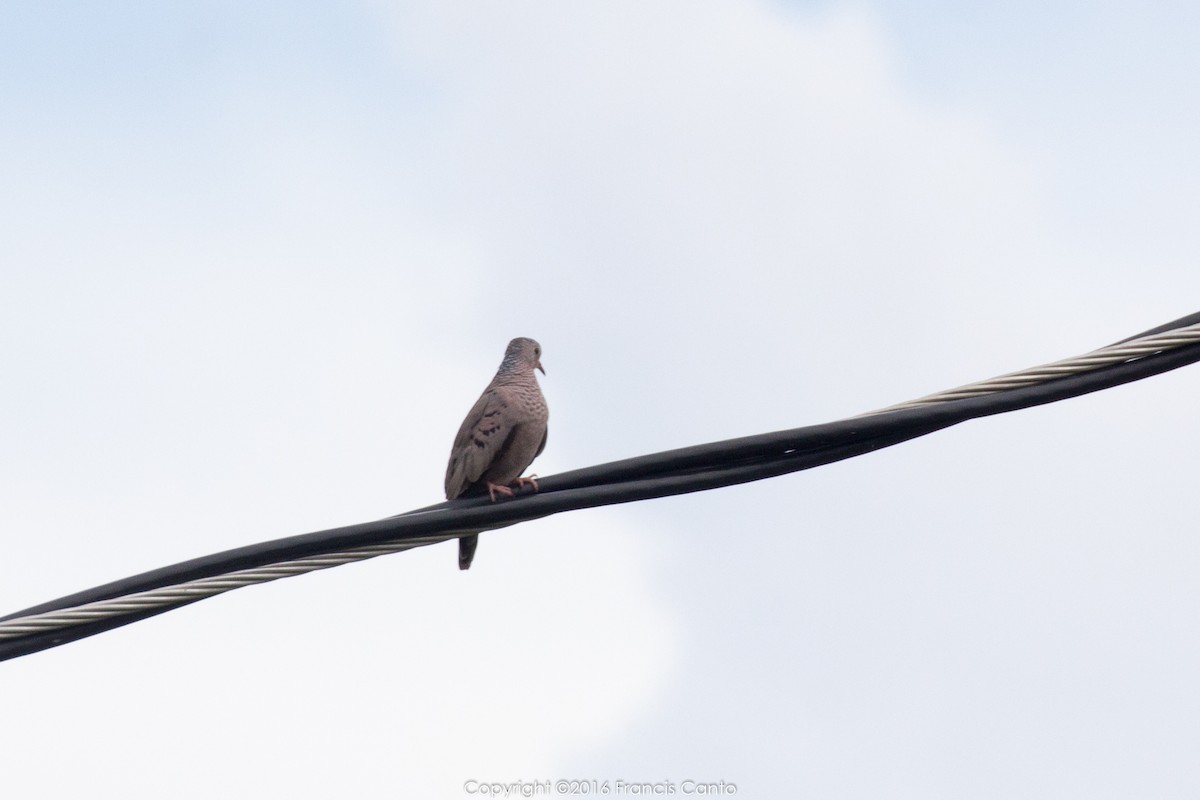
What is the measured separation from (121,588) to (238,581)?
0.31 meters

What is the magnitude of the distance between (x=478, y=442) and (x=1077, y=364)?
355 cm

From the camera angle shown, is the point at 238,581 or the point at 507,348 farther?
the point at 507,348

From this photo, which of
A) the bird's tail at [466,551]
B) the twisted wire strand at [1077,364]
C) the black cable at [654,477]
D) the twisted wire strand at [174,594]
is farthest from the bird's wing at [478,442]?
the twisted wire strand at [1077,364]

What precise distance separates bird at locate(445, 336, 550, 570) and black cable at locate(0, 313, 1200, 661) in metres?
2.53

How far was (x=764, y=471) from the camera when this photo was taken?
14.5ft

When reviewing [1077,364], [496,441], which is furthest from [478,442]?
[1077,364]

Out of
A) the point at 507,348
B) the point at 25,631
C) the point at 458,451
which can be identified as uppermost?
the point at 507,348

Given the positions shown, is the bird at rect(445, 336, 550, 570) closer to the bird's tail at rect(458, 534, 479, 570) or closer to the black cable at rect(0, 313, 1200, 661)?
the bird's tail at rect(458, 534, 479, 570)

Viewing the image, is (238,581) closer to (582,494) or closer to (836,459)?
(582,494)

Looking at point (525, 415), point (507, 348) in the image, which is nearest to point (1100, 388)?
point (525, 415)

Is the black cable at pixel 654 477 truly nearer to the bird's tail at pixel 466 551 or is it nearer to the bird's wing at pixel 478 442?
the bird's wing at pixel 478 442

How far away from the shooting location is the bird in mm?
7164

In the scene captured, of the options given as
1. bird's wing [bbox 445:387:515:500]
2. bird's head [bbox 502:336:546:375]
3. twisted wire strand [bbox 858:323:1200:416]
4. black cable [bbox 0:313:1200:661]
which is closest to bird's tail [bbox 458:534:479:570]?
bird's wing [bbox 445:387:515:500]

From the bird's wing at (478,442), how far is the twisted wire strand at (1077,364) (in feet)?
10.4
